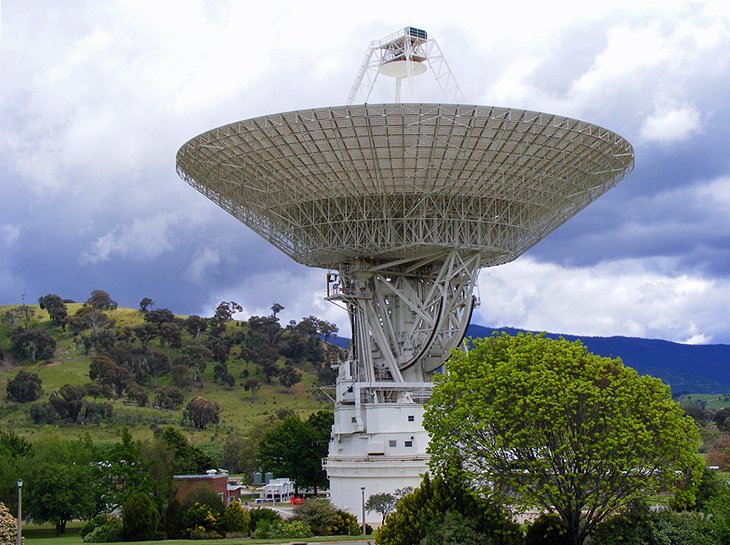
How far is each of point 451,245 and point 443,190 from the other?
375 cm

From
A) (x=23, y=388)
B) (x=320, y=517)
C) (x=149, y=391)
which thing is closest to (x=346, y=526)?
(x=320, y=517)

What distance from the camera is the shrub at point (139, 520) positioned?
5325 centimetres

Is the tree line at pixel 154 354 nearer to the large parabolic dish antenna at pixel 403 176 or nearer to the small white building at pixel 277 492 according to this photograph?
the small white building at pixel 277 492

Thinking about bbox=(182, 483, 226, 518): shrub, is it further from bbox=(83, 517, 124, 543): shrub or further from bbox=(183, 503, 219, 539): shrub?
bbox=(83, 517, 124, 543): shrub

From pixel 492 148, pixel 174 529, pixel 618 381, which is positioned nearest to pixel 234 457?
pixel 174 529

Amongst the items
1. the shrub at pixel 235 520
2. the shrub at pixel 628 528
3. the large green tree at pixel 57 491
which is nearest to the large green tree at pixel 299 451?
the large green tree at pixel 57 491

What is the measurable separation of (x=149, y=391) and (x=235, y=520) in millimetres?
91578


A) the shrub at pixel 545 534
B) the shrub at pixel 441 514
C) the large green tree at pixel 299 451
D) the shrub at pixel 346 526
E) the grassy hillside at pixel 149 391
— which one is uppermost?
the grassy hillside at pixel 149 391

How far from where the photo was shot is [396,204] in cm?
6056

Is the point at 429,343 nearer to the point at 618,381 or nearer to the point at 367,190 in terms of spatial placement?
the point at 367,190

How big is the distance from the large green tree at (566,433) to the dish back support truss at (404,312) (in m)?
22.3

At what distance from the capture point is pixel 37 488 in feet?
207

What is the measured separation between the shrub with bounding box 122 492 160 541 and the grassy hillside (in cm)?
5523

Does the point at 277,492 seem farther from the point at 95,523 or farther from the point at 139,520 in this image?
the point at 139,520
